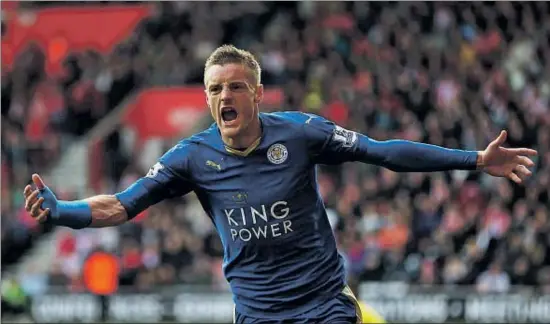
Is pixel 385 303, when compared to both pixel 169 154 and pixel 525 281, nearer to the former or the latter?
pixel 525 281

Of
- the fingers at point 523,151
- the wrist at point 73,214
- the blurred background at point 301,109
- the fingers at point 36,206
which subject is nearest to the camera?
the fingers at point 36,206

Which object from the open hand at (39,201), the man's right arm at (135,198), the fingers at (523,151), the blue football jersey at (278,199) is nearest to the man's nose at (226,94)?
the blue football jersey at (278,199)

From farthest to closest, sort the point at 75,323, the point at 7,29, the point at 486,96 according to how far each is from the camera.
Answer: the point at 7,29 → the point at 486,96 → the point at 75,323

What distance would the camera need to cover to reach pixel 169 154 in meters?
6.14

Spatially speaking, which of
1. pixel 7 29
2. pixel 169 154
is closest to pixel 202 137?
pixel 169 154

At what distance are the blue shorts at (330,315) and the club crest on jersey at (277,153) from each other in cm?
73

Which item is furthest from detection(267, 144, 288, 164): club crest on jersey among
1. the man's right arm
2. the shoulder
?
the man's right arm

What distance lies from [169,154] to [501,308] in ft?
29.0

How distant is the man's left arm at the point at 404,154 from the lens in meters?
5.94

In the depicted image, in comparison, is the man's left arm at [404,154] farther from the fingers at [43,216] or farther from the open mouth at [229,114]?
the fingers at [43,216]

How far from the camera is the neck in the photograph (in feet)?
19.4

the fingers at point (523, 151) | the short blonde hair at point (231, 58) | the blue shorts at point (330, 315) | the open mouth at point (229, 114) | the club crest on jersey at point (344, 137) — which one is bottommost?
the blue shorts at point (330, 315)

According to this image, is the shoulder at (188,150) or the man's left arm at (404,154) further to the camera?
the shoulder at (188,150)

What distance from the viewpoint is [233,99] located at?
581cm
